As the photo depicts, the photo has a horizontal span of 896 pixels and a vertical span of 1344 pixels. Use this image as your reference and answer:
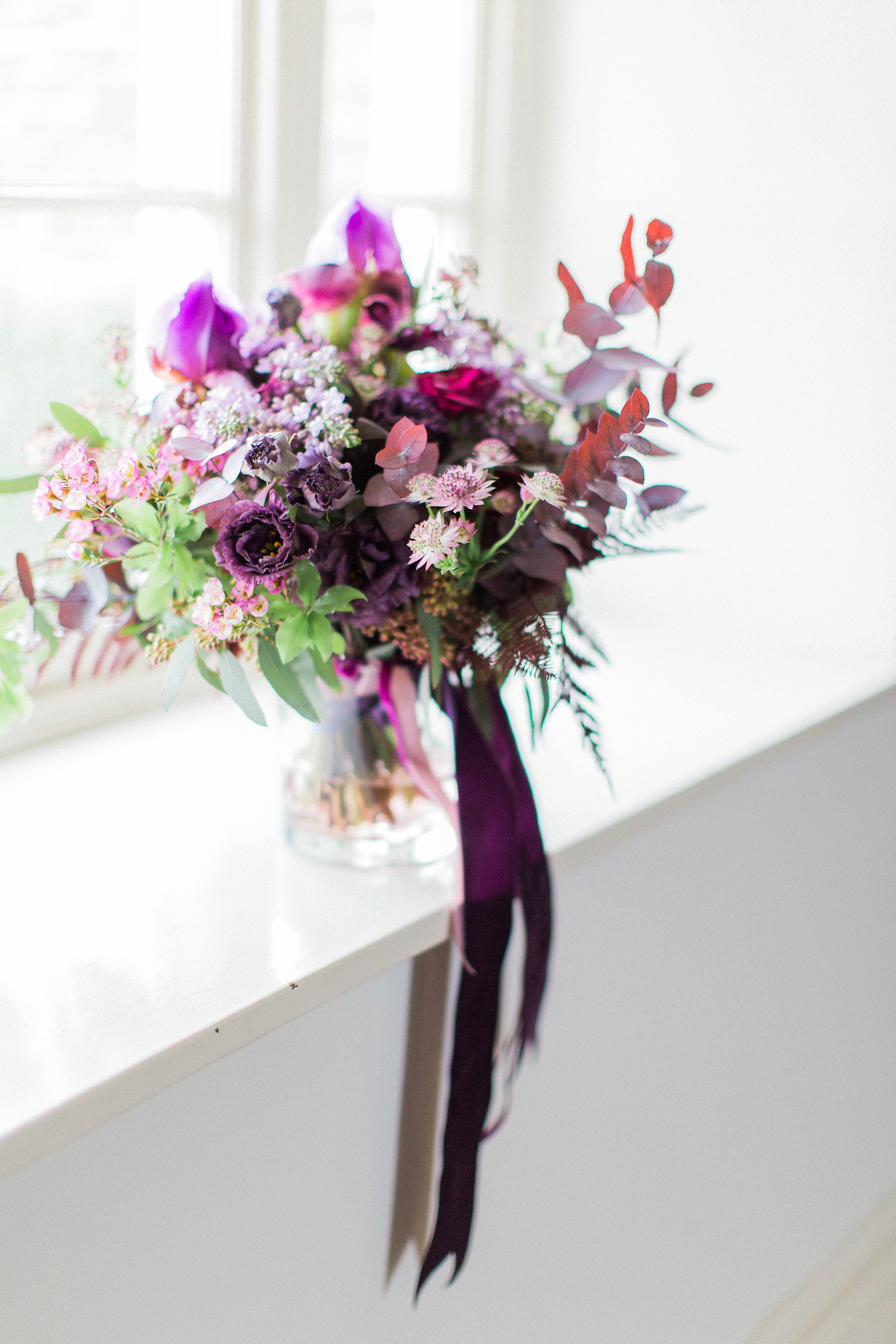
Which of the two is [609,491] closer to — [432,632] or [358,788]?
[432,632]

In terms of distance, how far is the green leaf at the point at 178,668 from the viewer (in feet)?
2.39

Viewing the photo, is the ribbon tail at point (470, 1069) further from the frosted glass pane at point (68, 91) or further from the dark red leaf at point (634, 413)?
the frosted glass pane at point (68, 91)

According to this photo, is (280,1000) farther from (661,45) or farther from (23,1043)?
(661,45)

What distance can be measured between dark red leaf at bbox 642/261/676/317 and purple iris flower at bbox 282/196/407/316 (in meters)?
0.18

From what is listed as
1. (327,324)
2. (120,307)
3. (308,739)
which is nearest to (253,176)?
(120,307)

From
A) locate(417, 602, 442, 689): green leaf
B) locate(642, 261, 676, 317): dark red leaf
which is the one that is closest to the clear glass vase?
locate(417, 602, 442, 689): green leaf

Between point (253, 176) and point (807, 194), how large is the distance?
595 millimetres

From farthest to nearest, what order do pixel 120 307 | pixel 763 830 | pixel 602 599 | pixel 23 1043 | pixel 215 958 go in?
Result: pixel 602 599 → pixel 763 830 → pixel 120 307 → pixel 215 958 → pixel 23 1043

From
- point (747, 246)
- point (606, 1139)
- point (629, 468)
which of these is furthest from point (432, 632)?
point (747, 246)

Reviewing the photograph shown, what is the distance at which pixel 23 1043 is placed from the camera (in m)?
0.69

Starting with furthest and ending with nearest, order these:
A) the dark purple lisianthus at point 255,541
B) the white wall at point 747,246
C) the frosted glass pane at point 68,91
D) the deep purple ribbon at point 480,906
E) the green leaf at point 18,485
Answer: the white wall at point 747,246 → the frosted glass pane at point 68,91 → the deep purple ribbon at point 480,906 → the green leaf at point 18,485 → the dark purple lisianthus at point 255,541

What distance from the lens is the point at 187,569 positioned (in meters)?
0.73

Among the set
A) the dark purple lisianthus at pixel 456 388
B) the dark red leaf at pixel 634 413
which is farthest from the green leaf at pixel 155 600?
the dark red leaf at pixel 634 413

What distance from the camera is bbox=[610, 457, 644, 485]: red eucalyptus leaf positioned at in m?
0.68
